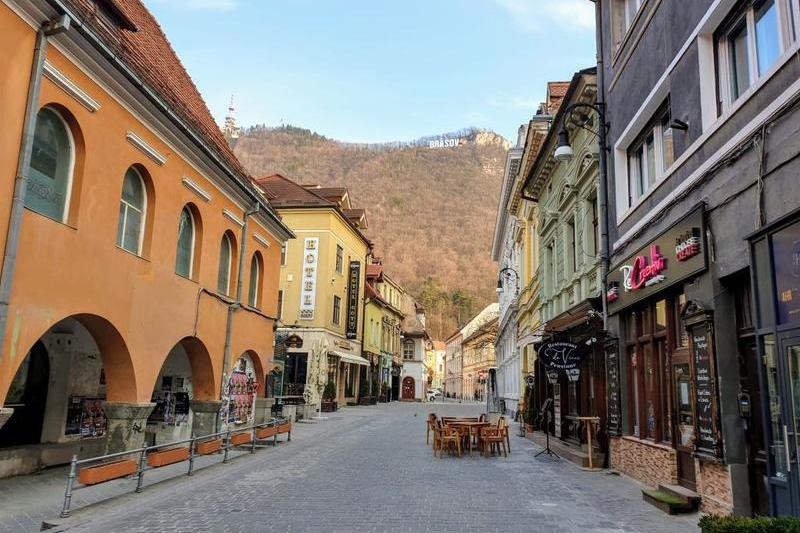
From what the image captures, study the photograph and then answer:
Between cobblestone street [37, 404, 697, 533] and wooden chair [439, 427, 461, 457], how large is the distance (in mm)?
522

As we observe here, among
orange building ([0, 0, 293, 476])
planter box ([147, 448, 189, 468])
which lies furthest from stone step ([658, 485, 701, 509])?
orange building ([0, 0, 293, 476])

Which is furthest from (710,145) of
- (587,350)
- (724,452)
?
(587,350)

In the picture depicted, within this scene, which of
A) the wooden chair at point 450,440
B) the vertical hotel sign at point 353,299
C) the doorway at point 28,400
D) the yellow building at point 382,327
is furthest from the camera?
the yellow building at point 382,327

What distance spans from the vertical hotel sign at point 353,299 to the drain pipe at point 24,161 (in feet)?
103

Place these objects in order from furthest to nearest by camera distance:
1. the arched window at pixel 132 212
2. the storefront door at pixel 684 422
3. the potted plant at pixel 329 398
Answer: the potted plant at pixel 329 398, the arched window at pixel 132 212, the storefront door at pixel 684 422

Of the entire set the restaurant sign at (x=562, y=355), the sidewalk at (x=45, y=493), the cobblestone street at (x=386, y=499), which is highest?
the restaurant sign at (x=562, y=355)

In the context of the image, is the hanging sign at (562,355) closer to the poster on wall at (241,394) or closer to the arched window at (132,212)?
the poster on wall at (241,394)

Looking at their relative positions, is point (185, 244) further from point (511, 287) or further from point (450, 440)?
point (511, 287)

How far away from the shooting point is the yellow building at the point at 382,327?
159ft

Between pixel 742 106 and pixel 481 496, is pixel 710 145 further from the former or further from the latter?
pixel 481 496

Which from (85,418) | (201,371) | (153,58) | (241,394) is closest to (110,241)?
(85,418)

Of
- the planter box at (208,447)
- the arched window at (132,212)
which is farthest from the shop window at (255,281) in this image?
the arched window at (132,212)

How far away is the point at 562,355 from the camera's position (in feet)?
46.6

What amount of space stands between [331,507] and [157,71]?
980 cm
